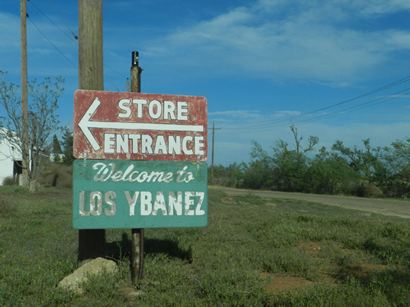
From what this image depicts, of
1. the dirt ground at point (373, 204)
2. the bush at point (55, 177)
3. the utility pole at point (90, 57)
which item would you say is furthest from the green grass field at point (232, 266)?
the bush at point (55, 177)

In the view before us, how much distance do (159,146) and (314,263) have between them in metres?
2.70

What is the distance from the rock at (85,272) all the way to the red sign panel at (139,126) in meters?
1.35

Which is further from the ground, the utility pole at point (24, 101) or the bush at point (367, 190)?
the utility pole at point (24, 101)

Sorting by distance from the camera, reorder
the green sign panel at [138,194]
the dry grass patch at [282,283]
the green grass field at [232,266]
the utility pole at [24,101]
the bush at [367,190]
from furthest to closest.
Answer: the bush at [367,190] → the utility pole at [24,101] → the green sign panel at [138,194] → the dry grass patch at [282,283] → the green grass field at [232,266]

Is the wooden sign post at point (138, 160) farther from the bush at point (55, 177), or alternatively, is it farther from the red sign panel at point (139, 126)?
the bush at point (55, 177)

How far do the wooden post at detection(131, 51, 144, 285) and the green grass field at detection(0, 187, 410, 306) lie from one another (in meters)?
0.13

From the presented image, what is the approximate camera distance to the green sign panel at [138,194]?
6.07m

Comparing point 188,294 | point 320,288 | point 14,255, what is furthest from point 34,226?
point 320,288

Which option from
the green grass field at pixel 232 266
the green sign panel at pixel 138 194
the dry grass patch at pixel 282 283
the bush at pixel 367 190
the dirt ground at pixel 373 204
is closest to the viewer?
the green grass field at pixel 232 266

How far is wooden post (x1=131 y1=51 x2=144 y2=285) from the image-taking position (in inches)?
242

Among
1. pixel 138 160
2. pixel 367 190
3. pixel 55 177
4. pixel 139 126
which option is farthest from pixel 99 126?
pixel 367 190

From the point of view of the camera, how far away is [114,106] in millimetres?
6262

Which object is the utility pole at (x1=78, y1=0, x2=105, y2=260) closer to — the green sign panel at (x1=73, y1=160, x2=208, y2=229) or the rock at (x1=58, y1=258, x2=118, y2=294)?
the rock at (x1=58, y1=258, x2=118, y2=294)

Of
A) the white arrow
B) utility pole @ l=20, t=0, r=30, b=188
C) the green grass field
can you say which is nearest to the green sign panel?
the white arrow
